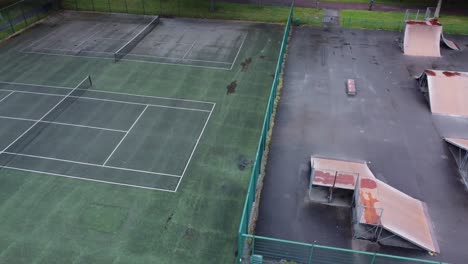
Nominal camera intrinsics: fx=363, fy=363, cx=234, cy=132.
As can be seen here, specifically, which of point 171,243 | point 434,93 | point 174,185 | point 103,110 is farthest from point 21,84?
point 434,93

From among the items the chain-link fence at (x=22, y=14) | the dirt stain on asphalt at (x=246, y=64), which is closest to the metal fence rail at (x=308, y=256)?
the dirt stain on asphalt at (x=246, y=64)

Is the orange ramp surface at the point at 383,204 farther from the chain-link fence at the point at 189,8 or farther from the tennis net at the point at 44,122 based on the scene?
the chain-link fence at the point at 189,8

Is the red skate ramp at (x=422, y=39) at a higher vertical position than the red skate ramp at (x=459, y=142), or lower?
higher

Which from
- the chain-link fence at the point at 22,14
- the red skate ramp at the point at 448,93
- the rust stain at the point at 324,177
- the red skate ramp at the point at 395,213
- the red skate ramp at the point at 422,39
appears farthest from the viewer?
the chain-link fence at the point at 22,14

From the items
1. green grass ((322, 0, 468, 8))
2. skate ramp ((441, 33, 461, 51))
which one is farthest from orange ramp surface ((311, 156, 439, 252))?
green grass ((322, 0, 468, 8))

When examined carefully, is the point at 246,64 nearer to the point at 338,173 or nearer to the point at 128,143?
the point at 128,143

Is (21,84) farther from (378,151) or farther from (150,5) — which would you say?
(378,151)

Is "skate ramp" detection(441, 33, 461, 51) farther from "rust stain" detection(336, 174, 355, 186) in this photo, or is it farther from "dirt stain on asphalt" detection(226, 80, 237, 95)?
"rust stain" detection(336, 174, 355, 186)
